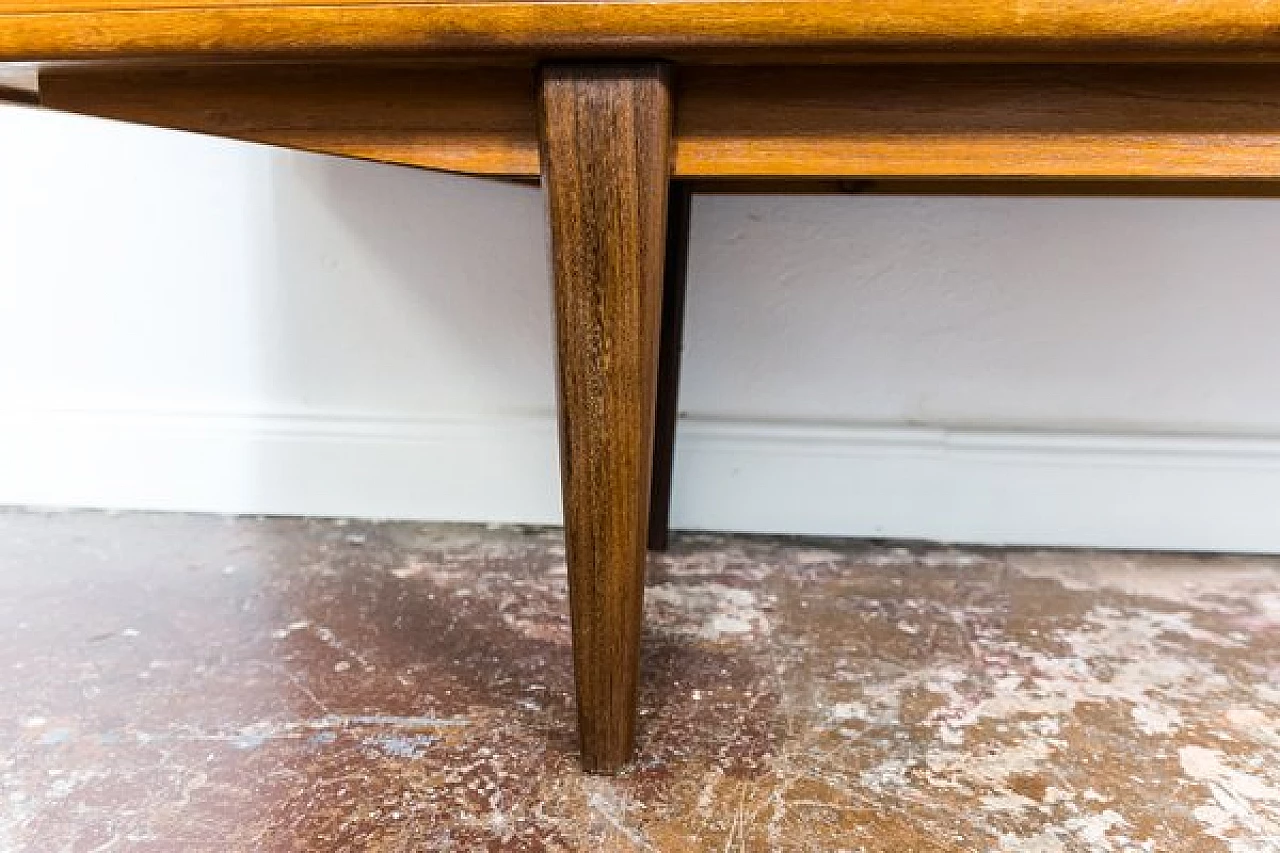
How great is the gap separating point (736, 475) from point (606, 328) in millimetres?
596

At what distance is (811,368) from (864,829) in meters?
0.60

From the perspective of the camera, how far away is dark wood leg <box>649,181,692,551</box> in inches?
35.2

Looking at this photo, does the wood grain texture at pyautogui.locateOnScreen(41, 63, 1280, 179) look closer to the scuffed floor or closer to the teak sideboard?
the teak sideboard

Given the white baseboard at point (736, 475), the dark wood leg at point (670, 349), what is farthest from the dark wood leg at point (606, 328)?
the white baseboard at point (736, 475)

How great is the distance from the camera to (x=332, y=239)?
1.07 metres

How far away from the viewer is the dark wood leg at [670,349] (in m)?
0.89

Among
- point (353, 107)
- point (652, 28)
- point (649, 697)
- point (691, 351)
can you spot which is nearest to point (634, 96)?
point (652, 28)

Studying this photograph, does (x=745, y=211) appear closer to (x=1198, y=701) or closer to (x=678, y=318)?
(x=678, y=318)

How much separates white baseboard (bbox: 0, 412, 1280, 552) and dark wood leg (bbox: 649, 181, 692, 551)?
0.11 metres

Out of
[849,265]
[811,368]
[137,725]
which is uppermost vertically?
[849,265]

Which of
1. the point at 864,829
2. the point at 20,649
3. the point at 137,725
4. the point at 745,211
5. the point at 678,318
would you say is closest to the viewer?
the point at 864,829

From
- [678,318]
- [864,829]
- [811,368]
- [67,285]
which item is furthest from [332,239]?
[864,829]

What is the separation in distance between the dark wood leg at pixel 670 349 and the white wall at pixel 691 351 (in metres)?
0.11

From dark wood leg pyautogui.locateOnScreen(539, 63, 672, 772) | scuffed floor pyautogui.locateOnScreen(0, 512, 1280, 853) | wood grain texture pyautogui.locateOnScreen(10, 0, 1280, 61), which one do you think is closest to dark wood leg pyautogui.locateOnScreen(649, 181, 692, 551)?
scuffed floor pyautogui.locateOnScreen(0, 512, 1280, 853)
